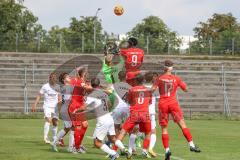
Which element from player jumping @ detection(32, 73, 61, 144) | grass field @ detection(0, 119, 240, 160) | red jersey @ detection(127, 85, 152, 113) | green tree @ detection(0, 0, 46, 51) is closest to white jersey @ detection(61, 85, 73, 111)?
grass field @ detection(0, 119, 240, 160)

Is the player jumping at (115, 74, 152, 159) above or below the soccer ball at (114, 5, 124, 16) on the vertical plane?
below

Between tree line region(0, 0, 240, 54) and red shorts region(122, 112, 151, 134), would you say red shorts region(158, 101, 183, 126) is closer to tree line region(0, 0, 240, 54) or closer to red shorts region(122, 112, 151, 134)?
red shorts region(122, 112, 151, 134)

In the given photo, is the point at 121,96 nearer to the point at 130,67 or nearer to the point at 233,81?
the point at 130,67

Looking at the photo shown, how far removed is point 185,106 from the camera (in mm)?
46781

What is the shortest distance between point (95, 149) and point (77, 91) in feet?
7.36

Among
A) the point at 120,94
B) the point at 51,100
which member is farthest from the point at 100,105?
the point at 51,100

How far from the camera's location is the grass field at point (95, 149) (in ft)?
62.9

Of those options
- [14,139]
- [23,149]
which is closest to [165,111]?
[23,149]

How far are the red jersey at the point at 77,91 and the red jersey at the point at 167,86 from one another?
8.32 feet

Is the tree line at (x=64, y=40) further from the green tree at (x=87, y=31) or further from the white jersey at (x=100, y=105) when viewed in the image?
the white jersey at (x=100, y=105)

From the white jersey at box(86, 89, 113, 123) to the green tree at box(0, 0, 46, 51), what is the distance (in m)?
37.6

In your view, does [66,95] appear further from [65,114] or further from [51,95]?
[51,95]

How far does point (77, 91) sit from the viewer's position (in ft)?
67.8

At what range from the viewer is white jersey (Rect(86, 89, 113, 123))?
18.2m
